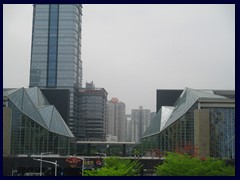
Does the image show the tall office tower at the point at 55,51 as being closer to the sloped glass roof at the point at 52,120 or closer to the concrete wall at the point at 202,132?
the sloped glass roof at the point at 52,120

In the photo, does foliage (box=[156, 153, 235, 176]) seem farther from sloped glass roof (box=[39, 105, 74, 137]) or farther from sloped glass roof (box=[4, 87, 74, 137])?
sloped glass roof (box=[39, 105, 74, 137])

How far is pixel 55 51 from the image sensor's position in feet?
528

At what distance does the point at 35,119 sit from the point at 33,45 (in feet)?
268

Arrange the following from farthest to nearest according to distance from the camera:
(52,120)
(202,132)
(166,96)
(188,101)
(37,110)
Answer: (166,96), (52,120), (37,110), (188,101), (202,132)

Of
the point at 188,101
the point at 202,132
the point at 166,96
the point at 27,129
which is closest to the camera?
the point at 202,132

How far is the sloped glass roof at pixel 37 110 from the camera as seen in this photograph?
272ft

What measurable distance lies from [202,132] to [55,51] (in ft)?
312

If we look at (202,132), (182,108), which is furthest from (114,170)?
(182,108)

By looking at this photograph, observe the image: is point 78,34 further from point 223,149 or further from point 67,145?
point 223,149

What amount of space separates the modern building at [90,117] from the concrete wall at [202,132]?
92685mm

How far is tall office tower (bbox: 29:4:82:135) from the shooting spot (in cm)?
15975

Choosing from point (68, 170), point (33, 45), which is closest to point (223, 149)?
point (68, 170)

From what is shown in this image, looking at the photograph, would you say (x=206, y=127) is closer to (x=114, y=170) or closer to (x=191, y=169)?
(x=114, y=170)

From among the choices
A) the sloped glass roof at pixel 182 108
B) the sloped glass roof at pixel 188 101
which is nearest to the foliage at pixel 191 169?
the sloped glass roof at pixel 182 108
